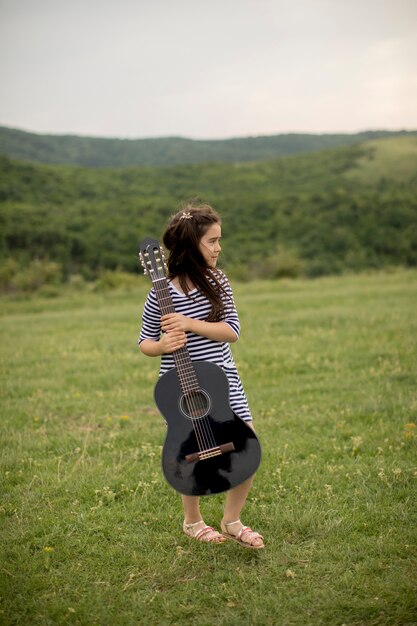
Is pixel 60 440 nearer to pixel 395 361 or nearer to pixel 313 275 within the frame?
pixel 395 361

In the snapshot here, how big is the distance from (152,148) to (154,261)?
331 feet

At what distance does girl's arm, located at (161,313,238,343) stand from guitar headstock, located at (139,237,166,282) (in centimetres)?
32

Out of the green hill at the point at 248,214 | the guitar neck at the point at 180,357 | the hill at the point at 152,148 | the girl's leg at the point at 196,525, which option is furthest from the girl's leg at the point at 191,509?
the hill at the point at 152,148

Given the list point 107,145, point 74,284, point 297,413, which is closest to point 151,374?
point 297,413

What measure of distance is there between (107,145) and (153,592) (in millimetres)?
100240

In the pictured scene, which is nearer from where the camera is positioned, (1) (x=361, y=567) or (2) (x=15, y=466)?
(1) (x=361, y=567)

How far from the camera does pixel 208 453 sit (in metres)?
3.86

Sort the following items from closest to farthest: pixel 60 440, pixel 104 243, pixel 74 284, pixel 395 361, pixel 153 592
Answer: pixel 153 592 → pixel 60 440 → pixel 395 361 → pixel 74 284 → pixel 104 243

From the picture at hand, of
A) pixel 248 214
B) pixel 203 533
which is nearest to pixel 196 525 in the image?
pixel 203 533

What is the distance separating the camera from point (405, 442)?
6098 mm

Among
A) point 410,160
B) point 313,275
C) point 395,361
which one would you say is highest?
point 410,160

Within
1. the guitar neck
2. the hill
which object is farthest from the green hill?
the guitar neck

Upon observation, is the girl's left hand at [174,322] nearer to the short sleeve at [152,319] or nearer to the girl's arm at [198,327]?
the girl's arm at [198,327]

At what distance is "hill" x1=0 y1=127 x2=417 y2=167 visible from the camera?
85.7m
